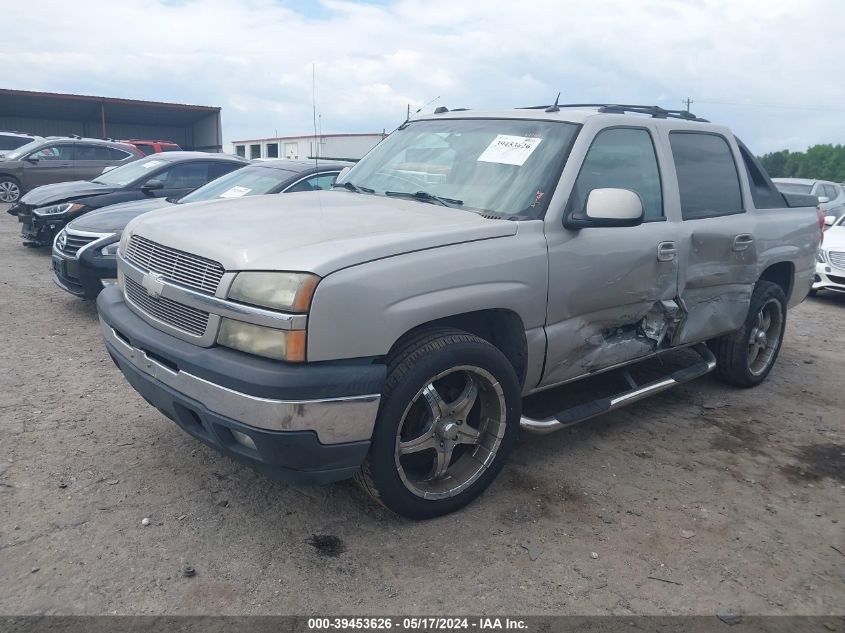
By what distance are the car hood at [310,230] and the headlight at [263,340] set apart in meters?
0.23

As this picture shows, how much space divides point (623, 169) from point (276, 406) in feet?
8.13

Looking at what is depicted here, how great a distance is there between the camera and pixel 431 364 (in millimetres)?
2875

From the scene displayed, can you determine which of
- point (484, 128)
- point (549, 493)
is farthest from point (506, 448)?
point (484, 128)

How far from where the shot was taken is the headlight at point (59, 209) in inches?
320

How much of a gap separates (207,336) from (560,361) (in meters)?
1.76

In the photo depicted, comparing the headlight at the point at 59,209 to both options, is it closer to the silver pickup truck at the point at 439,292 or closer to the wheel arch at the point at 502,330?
the silver pickup truck at the point at 439,292

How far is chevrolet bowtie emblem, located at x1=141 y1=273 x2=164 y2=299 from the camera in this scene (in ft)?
9.88

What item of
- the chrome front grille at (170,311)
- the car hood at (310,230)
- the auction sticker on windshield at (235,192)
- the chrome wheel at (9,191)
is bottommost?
the chrome wheel at (9,191)

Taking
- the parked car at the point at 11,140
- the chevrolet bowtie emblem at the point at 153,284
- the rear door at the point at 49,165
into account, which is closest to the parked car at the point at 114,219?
the chevrolet bowtie emblem at the point at 153,284

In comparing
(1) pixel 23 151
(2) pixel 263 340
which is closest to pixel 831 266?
(2) pixel 263 340

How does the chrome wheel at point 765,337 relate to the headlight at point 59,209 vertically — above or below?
below

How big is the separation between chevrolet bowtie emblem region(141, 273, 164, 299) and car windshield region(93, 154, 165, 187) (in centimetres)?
587

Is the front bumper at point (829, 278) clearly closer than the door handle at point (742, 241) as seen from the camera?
No

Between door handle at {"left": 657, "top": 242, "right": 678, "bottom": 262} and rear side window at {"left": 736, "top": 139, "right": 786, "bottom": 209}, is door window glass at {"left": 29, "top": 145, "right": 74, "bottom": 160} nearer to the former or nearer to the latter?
rear side window at {"left": 736, "top": 139, "right": 786, "bottom": 209}
